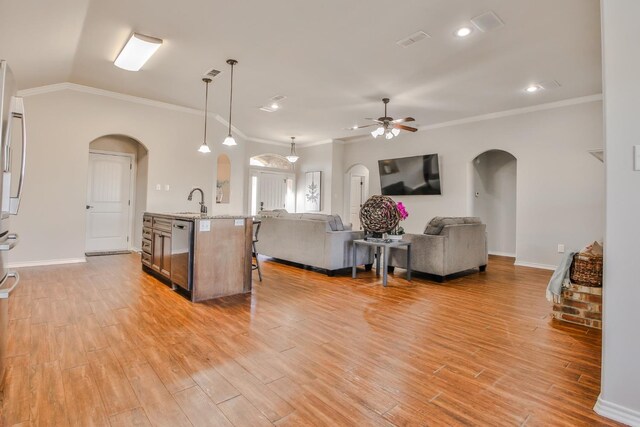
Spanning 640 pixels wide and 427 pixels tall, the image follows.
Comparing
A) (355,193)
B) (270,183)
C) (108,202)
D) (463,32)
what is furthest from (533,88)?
(108,202)

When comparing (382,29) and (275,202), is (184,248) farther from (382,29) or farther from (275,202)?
(275,202)

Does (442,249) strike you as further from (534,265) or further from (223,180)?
(223,180)

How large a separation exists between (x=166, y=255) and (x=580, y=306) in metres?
Result: 4.31

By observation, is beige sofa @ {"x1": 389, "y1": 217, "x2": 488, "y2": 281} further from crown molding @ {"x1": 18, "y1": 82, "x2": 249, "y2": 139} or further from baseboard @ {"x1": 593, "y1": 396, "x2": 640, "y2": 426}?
crown molding @ {"x1": 18, "y1": 82, "x2": 249, "y2": 139}

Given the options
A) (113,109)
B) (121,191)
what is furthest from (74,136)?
(121,191)

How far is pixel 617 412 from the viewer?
64.4 inches

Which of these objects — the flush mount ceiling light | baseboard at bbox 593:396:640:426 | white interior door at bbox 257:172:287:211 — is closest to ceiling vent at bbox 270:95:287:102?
the flush mount ceiling light

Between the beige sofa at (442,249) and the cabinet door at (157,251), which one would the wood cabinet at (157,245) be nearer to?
the cabinet door at (157,251)

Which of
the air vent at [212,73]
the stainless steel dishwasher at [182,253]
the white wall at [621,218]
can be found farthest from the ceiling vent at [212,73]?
the white wall at [621,218]

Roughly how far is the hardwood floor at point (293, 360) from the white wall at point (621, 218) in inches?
7.6

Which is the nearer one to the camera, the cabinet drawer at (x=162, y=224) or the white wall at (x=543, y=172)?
the cabinet drawer at (x=162, y=224)

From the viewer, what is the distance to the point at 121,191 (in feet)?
22.4

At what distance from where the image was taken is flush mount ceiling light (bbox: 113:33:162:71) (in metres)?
3.81

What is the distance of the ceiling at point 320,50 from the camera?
3.21 meters
